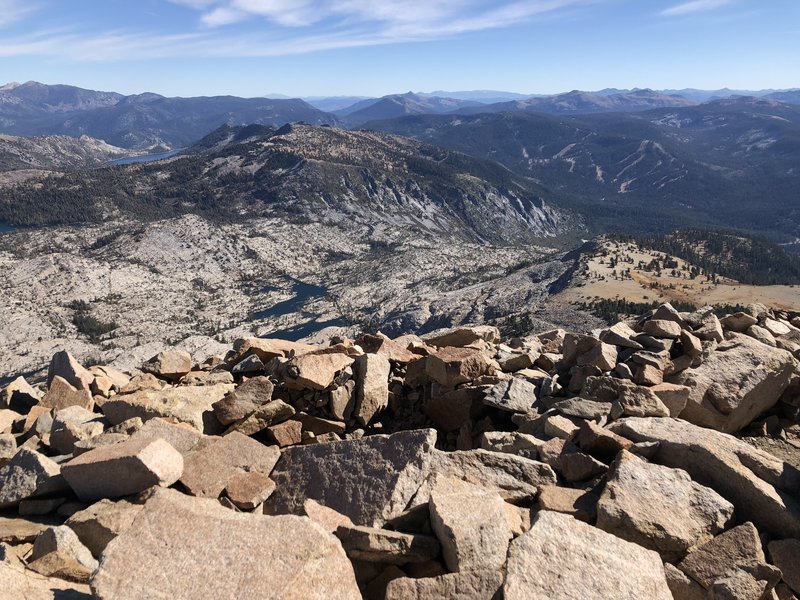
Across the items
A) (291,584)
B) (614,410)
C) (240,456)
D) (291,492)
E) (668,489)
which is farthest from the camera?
(614,410)

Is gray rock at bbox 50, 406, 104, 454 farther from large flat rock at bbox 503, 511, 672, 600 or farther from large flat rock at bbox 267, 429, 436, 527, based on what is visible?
large flat rock at bbox 503, 511, 672, 600

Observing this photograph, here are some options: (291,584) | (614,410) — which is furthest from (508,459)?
(291,584)

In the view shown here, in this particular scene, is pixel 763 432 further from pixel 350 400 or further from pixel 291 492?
pixel 291 492

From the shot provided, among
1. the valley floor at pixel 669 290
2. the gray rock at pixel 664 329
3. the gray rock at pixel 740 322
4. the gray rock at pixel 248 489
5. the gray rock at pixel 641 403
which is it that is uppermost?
the gray rock at pixel 664 329

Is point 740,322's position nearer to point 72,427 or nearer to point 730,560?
point 730,560

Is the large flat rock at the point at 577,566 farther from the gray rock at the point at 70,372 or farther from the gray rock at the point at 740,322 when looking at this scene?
the gray rock at the point at 70,372

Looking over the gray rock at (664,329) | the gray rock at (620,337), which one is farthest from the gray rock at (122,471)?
the gray rock at (664,329)

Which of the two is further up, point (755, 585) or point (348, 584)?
point (348, 584)
